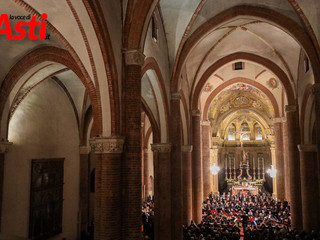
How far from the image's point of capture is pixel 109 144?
6801 mm

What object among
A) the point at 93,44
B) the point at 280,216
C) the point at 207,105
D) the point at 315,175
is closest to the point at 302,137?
the point at 315,175

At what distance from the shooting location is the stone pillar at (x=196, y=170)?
17.0 meters

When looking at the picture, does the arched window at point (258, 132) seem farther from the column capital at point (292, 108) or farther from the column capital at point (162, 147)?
the column capital at point (162, 147)

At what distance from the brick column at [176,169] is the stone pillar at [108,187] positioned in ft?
17.3

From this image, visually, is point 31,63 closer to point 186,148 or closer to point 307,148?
point 186,148

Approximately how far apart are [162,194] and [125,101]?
5.16m

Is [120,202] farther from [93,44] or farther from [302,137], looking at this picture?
[302,137]

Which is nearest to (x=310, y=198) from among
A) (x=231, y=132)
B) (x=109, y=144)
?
(x=109, y=144)

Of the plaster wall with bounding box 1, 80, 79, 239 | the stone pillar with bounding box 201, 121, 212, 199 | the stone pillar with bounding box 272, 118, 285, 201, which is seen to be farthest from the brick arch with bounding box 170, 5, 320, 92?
the stone pillar with bounding box 201, 121, 212, 199

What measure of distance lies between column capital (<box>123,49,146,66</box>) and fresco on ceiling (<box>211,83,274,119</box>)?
764 inches

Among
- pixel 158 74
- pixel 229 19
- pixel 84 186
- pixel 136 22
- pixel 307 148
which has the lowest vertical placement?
pixel 84 186

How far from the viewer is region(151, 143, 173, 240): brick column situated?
1094cm

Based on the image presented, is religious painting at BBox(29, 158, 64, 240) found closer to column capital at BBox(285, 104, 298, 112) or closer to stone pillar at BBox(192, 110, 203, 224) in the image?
stone pillar at BBox(192, 110, 203, 224)

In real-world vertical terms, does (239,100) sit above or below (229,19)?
below
